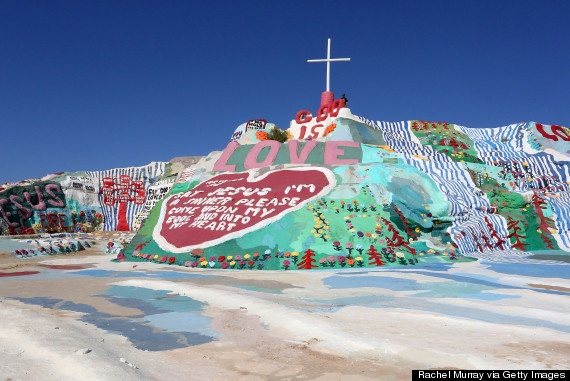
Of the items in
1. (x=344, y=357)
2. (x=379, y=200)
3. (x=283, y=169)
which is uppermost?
(x=283, y=169)

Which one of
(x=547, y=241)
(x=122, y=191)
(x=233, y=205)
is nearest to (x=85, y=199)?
(x=122, y=191)

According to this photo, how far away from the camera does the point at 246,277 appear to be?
819cm

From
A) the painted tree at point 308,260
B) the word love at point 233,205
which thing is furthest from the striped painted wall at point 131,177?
the painted tree at point 308,260

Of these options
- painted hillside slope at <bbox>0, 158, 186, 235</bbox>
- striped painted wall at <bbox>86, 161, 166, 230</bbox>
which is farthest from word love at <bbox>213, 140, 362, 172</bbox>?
striped painted wall at <bbox>86, 161, 166, 230</bbox>

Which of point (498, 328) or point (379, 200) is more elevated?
point (379, 200)

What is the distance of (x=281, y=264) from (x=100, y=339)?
5.80 meters

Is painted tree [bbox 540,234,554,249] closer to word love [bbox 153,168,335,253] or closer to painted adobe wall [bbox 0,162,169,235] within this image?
word love [bbox 153,168,335,253]

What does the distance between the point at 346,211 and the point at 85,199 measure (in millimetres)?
18622

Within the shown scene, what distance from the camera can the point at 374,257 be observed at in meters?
9.52

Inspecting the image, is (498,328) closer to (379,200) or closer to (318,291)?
(318,291)

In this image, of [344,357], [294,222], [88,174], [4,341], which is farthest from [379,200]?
[88,174]

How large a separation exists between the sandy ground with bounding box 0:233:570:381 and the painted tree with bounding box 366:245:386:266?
168 centimetres

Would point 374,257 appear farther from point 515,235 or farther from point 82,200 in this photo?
point 82,200

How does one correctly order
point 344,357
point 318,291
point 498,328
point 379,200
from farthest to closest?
point 379,200, point 318,291, point 498,328, point 344,357
